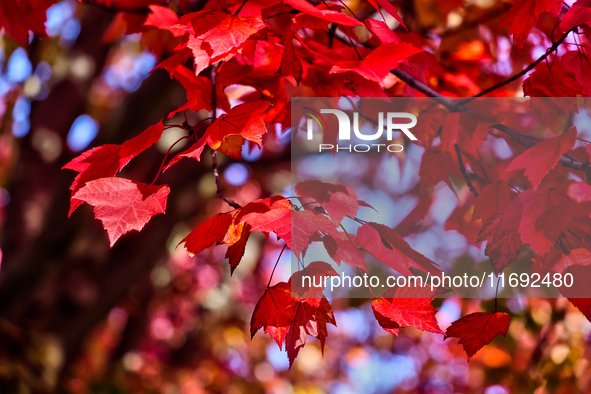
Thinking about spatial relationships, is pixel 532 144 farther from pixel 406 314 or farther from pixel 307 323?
pixel 307 323

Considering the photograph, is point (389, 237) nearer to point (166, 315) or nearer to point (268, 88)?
point (268, 88)

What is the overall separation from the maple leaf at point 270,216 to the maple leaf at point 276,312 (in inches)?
4.4

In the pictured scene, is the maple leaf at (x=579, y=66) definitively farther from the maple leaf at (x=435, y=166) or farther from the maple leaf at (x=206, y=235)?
the maple leaf at (x=206, y=235)

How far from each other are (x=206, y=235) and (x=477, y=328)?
41cm

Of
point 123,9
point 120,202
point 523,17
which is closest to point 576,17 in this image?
point 523,17

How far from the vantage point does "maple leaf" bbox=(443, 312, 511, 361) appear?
0.53 meters

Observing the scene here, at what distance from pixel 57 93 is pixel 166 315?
133 inches

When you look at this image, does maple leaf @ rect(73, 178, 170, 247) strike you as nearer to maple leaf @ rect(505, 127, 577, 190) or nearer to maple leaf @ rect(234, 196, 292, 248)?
maple leaf @ rect(234, 196, 292, 248)

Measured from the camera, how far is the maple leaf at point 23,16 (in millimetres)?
862

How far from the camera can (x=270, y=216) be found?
47 cm

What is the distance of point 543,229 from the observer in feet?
1.65

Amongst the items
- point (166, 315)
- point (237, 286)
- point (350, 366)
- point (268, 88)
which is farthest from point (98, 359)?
point (268, 88)

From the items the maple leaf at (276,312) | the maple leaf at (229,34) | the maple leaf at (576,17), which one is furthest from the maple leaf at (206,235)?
the maple leaf at (576,17)

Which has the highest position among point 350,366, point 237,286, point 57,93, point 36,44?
point 36,44
